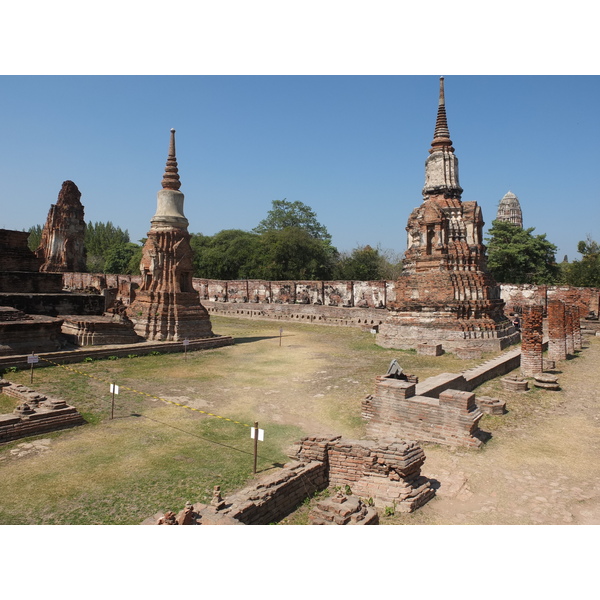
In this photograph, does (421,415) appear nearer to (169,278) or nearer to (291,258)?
(169,278)

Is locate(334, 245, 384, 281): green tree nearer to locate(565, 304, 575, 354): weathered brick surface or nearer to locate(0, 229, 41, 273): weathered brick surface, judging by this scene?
locate(565, 304, 575, 354): weathered brick surface

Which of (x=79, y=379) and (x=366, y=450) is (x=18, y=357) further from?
(x=366, y=450)

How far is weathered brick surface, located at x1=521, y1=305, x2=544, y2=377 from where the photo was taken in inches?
467

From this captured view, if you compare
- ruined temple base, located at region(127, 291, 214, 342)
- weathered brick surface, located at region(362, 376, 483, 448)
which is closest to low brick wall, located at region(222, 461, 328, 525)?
weathered brick surface, located at region(362, 376, 483, 448)

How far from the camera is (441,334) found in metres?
17.4

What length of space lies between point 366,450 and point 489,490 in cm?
162

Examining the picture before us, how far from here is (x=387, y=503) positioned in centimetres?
541

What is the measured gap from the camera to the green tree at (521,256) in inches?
1388

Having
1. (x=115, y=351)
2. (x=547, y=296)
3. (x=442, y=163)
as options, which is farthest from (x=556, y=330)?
(x=115, y=351)

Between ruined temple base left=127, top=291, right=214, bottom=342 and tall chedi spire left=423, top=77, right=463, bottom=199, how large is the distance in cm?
1088

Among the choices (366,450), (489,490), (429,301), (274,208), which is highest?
(274,208)

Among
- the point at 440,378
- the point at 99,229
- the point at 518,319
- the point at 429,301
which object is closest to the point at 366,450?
the point at 440,378

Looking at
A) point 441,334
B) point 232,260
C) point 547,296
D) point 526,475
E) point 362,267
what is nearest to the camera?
point 526,475

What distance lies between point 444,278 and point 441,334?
2191mm
